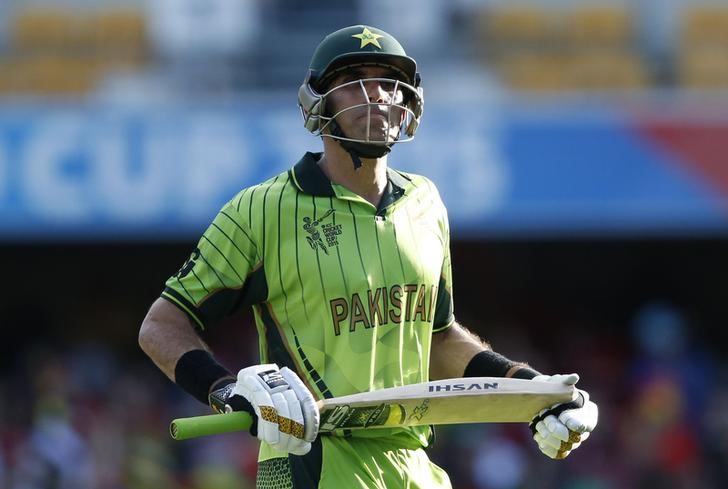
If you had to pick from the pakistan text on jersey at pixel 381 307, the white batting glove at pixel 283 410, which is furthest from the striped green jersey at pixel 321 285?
the white batting glove at pixel 283 410

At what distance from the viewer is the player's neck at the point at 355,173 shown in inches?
158

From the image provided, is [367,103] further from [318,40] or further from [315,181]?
[318,40]

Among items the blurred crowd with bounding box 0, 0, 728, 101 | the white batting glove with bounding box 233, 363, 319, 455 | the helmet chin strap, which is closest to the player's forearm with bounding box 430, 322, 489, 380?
the helmet chin strap

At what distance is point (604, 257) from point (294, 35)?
3696 millimetres

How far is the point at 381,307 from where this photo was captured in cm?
385

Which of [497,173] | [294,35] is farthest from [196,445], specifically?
[294,35]

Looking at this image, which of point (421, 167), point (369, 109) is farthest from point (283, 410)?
point (421, 167)

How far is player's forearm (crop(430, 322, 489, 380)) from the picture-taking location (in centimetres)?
423

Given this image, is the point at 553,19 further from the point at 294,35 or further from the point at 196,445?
the point at 196,445

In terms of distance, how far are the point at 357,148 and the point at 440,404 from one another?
73 cm

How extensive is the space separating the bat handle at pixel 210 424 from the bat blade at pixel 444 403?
213 mm

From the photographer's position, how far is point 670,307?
13.2 m

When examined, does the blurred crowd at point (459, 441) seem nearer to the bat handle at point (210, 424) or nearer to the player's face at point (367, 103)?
the player's face at point (367, 103)

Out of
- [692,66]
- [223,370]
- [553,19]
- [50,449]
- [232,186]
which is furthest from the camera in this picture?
[553,19]
